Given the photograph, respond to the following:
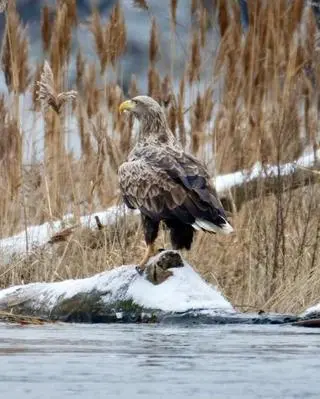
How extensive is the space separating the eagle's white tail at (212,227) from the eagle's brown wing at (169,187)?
0.02 meters

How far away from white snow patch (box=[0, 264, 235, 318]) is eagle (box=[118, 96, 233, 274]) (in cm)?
21

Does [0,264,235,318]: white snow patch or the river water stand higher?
[0,264,235,318]: white snow patch

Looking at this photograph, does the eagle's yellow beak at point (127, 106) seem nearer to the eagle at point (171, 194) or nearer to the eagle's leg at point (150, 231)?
the eagle at point (171, 194)

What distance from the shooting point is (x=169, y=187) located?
7859 mm

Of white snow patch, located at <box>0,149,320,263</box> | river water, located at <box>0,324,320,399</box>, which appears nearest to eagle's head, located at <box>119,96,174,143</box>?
white snow patch, located at <box>0,149,320,263</box>

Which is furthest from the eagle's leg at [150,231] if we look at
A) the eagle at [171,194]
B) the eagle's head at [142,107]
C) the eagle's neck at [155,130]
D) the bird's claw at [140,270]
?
the eagle's head at [142,107]

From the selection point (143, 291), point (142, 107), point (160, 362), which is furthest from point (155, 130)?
point (160, 362)

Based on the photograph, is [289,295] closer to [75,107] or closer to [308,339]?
[308,339]

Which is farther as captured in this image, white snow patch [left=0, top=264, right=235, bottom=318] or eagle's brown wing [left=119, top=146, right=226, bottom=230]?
eagle's brown wing [left=119, top=146, right=226, bottom=230]

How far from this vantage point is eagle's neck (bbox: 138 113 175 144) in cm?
854

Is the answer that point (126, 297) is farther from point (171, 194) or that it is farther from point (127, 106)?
point (127, 106)

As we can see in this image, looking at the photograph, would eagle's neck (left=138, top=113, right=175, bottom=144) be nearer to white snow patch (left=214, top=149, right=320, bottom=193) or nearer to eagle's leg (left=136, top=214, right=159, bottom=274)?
white snow patch (left=214, top=149, right=320, bottom=193)

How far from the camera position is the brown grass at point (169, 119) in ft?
27.9

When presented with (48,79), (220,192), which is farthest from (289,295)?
(48,79)
